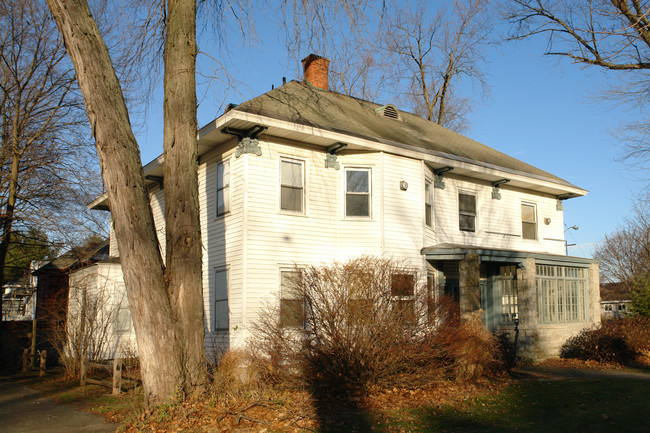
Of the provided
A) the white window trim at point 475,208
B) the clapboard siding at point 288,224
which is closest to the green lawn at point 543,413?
the clapboard siding at point 288,224

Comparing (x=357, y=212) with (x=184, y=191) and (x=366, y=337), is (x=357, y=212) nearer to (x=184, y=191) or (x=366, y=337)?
(x=366, y=337)

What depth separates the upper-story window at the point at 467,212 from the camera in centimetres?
1827

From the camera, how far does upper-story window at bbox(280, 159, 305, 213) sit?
14516mm

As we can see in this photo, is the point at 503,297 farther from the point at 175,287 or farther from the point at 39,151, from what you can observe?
the point at 39,151

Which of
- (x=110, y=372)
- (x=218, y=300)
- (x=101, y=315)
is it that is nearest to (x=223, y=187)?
(x=218, y=300)

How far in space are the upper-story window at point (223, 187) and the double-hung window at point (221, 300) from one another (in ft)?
5.40

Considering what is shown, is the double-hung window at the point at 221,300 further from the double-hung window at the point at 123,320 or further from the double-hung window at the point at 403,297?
→ the double-hung window at the point at 403,297

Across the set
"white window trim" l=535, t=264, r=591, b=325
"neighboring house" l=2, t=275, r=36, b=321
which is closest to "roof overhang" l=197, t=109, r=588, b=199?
"white window trim" l=535, t=264, r=591, b=325

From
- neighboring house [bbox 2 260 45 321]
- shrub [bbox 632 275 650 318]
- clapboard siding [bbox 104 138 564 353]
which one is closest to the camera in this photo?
clapboard siding [bbox 104 138 564 353]

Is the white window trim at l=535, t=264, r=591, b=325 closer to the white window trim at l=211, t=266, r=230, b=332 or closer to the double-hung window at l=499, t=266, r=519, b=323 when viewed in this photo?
the double-hung window at l=499, t=266, r=519, b=323

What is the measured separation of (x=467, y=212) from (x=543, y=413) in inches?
402

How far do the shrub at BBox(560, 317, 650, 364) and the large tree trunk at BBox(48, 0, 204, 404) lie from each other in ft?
41.2

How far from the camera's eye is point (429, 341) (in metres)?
10.6

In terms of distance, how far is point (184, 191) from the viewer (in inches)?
362
